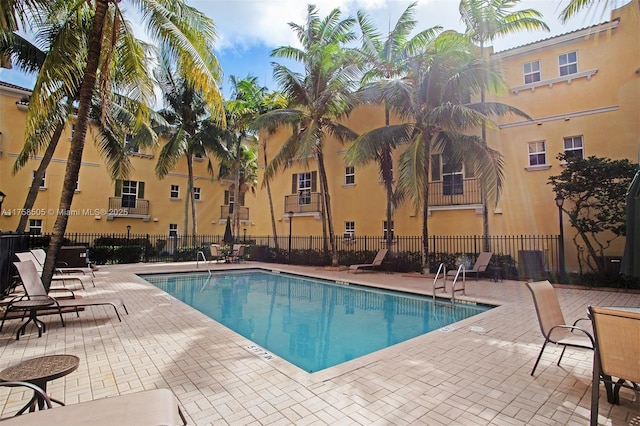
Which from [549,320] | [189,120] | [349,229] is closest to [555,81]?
[349,229]

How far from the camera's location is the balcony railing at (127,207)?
2309cm

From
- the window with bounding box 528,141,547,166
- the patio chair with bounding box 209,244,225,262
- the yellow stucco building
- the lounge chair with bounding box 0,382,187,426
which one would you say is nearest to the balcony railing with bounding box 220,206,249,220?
the yellow stucco building

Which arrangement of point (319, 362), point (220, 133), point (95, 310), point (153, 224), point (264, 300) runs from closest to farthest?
point (319, 362) < point (95, 310) < point (264, 300) < point (220, 133) < point (153, 224)

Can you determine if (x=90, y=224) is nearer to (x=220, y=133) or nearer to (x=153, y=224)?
(x=153, y=224)

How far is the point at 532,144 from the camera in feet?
46.1

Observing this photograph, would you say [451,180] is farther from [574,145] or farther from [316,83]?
[316,83]

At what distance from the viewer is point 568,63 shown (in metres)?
13.6

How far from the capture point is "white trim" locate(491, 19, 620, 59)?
1257cm

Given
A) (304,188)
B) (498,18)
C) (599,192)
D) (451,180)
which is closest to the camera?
(599,192)

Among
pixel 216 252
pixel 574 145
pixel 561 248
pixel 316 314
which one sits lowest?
pixel 316 314

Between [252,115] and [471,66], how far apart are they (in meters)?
12.9

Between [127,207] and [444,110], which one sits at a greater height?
[444,110]

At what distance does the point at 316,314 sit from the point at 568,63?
566 inches

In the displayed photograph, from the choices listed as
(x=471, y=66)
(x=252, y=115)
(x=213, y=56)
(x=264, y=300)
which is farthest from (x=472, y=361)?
(x=252, y=115)
